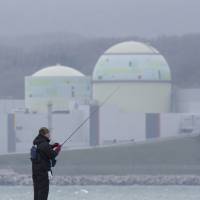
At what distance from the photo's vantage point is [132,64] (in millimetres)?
78312

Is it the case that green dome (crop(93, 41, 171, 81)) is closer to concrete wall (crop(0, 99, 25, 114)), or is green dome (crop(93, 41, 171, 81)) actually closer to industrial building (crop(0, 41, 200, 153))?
industrial building (crop(0, 41, 200, 153))

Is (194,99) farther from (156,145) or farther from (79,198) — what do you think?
(79,198)

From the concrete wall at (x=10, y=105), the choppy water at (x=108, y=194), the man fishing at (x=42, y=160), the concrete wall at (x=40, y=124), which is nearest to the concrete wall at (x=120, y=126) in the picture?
the concrete wall at (x=40, y=124)

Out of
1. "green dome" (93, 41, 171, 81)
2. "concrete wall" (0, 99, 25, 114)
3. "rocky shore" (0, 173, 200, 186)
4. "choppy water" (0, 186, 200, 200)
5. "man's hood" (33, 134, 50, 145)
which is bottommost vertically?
"rocky shore" (0, 173, 200, 186)

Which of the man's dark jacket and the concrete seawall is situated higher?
the man's dark jacket

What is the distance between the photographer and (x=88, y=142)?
77.8 m

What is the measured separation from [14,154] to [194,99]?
42.6ft

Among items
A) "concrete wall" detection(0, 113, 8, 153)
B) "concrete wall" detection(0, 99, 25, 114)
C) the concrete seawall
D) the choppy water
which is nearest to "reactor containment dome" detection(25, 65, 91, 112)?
"concrete wall" detection(0, 99, 25, 114)

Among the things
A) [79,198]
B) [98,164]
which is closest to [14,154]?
[98,164]

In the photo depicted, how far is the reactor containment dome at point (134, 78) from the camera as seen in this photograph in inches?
3088

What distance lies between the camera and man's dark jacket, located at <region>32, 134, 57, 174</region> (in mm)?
20422

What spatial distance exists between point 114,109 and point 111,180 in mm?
11339

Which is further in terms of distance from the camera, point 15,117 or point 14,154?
point 15,117

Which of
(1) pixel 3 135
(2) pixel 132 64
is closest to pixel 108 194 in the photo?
(1) pixel 3 135
